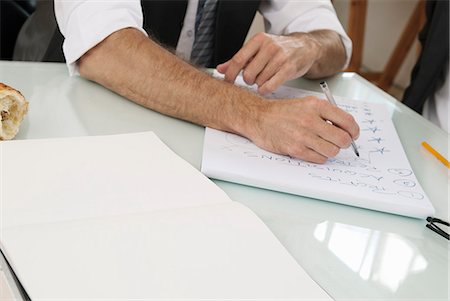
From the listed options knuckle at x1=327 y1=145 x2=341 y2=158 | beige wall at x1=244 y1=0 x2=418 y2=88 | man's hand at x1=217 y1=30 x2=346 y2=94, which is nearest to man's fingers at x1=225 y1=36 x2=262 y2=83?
man's hand at x1=217 y1=30 x2=346 y2=94

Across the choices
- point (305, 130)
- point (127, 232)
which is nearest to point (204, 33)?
point (305, 130)

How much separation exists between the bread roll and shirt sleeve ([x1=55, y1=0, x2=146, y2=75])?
234mm

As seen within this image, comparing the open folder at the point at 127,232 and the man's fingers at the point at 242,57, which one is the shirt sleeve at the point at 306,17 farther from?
the open folder at the point at 127,232

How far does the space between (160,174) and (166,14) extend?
69 centimetres

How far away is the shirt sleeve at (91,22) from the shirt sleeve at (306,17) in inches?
16.8

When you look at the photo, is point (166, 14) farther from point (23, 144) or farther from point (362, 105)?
point (23, 144)

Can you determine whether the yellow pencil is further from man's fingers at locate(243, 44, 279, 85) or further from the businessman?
man's fingers at locate(243, 44, 279, 85)

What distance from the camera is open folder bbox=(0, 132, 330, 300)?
49cm

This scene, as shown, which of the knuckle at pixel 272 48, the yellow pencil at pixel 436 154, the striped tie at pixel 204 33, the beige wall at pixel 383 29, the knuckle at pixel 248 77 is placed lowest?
the beige wall at pixel 383 29

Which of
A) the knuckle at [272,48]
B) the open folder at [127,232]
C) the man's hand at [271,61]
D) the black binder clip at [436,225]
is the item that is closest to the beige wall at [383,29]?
the man's hand at [271,61]

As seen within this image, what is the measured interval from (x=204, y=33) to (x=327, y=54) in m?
0.32

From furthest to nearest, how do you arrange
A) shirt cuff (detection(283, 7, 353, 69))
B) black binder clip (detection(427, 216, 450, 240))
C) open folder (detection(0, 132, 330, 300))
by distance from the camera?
shirt cuff (detection(283, 7, 353, 69)) < black binder clip (detection(427, 216, 450, 240)) < open folder (detection(0, 132, 330, 300))

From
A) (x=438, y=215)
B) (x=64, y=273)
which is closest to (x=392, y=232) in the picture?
(x=438, y=215)

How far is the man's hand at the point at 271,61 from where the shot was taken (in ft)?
3.29
